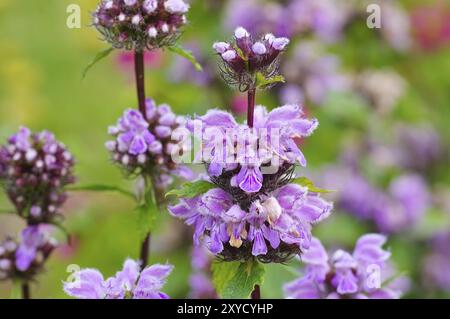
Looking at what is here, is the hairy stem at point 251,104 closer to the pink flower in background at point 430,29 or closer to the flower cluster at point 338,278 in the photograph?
the flower cluster at point 338,278

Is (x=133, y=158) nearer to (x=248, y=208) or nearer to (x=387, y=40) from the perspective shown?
(x=248, y=208)

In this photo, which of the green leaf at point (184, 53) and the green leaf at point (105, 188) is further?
the green leaf at point (105, 188)

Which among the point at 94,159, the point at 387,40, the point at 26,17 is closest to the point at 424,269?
the point at 387,40

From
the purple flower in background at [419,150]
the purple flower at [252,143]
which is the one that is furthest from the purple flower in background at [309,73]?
the purple flower at [252,143]

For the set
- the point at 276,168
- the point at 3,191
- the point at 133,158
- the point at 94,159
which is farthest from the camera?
the point at 94,159

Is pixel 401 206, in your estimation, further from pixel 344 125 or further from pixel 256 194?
pixel 256 194

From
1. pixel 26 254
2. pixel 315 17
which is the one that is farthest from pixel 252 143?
pixel 315 17
